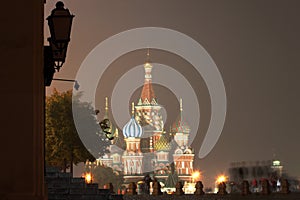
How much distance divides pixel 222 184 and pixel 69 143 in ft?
30.8

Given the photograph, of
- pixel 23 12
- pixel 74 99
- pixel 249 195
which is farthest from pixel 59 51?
pixel 74 99

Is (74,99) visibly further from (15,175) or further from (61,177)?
(15,175)

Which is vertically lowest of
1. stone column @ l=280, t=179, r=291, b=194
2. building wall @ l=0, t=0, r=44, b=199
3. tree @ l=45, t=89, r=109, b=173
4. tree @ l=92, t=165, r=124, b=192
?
building wall @ l=0, t=0, r=44, b=199

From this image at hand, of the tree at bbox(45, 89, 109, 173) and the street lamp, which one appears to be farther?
the tree at bbox(45, 89, 109, 173)

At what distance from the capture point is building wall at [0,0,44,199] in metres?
8.22

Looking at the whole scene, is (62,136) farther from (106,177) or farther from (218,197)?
(106,177)

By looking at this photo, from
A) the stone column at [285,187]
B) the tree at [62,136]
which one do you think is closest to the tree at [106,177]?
the tree at [62,136]

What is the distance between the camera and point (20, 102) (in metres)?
8.28

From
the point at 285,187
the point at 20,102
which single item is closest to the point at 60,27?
the point at 20,102

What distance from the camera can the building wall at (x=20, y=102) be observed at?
324 inches

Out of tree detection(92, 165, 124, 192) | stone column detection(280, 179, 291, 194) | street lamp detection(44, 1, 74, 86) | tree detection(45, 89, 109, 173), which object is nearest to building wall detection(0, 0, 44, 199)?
street lamp detection(44, 1, 74, 86)

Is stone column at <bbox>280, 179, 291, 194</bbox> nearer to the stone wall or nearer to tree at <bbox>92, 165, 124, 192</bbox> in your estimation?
the stone wall

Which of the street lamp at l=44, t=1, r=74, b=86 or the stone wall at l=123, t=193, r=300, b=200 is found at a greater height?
the stone wall at l=123, t=193, r=300, b=200

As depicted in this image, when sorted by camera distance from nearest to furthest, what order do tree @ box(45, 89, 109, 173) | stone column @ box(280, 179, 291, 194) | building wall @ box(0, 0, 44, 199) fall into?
1. building wall @ box(0, 0, 44, 199)
2. stone column @ box(280, 179, 291, 194)
3. tree @ box(45, 89, 109, 173)
